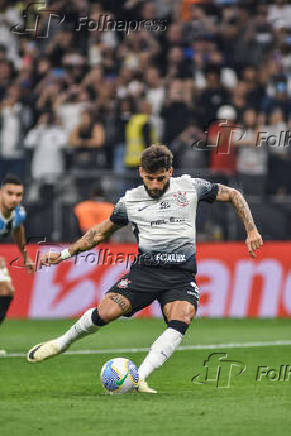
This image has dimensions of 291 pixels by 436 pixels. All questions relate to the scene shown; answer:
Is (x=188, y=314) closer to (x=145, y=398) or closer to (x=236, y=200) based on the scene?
(x=145, y=398)

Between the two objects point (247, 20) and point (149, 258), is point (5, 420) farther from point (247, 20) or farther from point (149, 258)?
point (247, 20)

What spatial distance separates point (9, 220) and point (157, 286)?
4837 millimetres

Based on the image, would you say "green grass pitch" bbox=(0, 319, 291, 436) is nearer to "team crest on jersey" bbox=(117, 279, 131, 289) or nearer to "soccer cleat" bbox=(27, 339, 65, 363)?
"soccer cleat" bbox=(27, 339, 65, 363)

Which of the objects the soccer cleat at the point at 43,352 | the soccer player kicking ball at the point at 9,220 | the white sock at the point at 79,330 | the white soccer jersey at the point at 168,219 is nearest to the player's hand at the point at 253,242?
the white soccer jersey at the point at 168,219

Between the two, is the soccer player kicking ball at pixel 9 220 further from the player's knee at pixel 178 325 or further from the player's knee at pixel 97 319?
the player's knee at pixel 178 325

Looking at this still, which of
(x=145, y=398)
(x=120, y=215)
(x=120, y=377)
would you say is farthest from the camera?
(x=120, y=215)

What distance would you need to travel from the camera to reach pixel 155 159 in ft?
30.7

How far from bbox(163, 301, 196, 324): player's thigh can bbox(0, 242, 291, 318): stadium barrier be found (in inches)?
349

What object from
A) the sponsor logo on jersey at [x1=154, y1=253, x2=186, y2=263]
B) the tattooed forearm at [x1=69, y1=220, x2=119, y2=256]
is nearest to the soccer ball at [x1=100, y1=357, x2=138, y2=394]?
the sponsor logo on jersey at [x1=154, y1=253, x2=186, y2=263]

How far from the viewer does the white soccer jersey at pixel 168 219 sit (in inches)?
384

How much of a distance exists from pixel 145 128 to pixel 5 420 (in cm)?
1140

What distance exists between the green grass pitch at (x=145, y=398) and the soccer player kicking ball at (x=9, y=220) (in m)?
0.68

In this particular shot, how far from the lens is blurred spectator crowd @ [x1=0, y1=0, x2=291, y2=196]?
18688 mm

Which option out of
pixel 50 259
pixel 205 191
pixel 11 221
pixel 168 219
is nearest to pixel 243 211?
pixel 205 191
